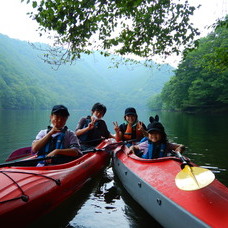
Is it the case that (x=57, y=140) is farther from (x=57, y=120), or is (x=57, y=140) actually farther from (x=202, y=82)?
(x=202, y=82)

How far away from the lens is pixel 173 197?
9.48ft

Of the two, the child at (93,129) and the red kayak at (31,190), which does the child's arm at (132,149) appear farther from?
the child at (93,129)

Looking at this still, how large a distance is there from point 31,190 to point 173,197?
1887 millimetres

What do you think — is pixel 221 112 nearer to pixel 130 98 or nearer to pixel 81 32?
pixel 81 32

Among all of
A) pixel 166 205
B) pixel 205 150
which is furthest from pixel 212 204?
pixel 205 150

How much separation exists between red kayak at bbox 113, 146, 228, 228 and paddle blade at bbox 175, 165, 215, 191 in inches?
7.0

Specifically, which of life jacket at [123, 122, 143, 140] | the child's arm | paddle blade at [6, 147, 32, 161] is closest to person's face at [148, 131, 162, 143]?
the child's arm

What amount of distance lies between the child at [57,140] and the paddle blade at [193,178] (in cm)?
210

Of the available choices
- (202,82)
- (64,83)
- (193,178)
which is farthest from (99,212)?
(64,83)

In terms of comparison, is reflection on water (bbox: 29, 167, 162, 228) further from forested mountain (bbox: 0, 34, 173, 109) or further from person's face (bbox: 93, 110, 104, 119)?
forested mountain (bbox: 0, 34, 173, 109)

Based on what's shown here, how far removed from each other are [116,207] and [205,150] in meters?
5.94

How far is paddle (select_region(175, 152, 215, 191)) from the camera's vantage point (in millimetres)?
2596

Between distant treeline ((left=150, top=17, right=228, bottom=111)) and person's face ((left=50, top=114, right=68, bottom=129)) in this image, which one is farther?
distant treeline ((left=150, top=17, right=228, bottom=111))

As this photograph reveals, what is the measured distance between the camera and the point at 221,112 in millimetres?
34594
